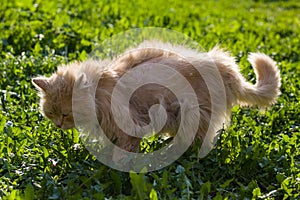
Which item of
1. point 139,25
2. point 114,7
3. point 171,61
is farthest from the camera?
point 114,7

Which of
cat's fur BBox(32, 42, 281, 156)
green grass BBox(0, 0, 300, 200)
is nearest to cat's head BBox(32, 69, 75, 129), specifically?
cat's fur BBox(32, 42, 281, 156)

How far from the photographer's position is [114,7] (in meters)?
9.34

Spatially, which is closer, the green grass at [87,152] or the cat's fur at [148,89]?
the green grass at [87,152]

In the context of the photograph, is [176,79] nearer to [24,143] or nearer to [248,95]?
[248,95]

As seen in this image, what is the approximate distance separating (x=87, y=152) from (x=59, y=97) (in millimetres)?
508

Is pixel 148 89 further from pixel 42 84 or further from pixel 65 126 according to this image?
pixel 42 84

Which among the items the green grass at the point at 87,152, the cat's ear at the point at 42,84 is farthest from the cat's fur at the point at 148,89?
the green grass at the point at 87,152

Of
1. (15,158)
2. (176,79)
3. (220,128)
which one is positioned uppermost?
(176,79)

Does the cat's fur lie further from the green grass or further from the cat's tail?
the green grass

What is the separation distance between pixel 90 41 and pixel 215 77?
313cm

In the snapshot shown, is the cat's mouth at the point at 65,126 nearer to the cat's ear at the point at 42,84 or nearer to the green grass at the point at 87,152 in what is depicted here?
the green grass at the point at 87,152

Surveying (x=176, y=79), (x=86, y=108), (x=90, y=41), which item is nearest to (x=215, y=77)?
(x=176, y=79)

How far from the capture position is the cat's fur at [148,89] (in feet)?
14.7

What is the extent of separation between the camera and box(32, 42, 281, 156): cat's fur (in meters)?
4.48
